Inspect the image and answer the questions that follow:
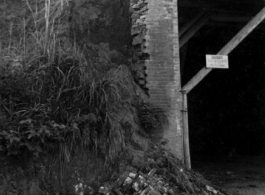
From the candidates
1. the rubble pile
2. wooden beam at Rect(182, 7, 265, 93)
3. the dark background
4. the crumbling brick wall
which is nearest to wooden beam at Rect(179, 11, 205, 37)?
wooden beam at Rect(182, 7, 265, 93)

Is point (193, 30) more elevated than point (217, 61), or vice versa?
point (193, 30)

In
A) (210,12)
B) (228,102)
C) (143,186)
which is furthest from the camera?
(228,102)

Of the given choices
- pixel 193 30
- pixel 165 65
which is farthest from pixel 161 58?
pixel 193 30

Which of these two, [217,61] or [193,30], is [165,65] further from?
[193,30]

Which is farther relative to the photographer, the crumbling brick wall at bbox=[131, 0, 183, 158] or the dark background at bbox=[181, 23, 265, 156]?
the dark background at bbox=[181, 23, 265, 156]

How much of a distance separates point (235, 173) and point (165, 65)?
11.6 feet

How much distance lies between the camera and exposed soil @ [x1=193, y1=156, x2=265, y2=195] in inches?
289

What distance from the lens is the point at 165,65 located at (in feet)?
23.6

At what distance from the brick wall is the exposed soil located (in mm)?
1357

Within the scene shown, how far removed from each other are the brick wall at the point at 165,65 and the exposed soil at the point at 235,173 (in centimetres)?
136

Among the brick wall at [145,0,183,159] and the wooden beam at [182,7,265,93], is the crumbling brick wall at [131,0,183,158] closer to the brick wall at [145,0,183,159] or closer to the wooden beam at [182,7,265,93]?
the brick wall at [145,0,183,159]

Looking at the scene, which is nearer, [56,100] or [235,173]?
[56,100]

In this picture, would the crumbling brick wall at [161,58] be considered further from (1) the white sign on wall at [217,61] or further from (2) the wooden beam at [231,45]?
(1) the white sign on wall at [217,61]

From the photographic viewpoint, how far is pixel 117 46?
24.7 feet
